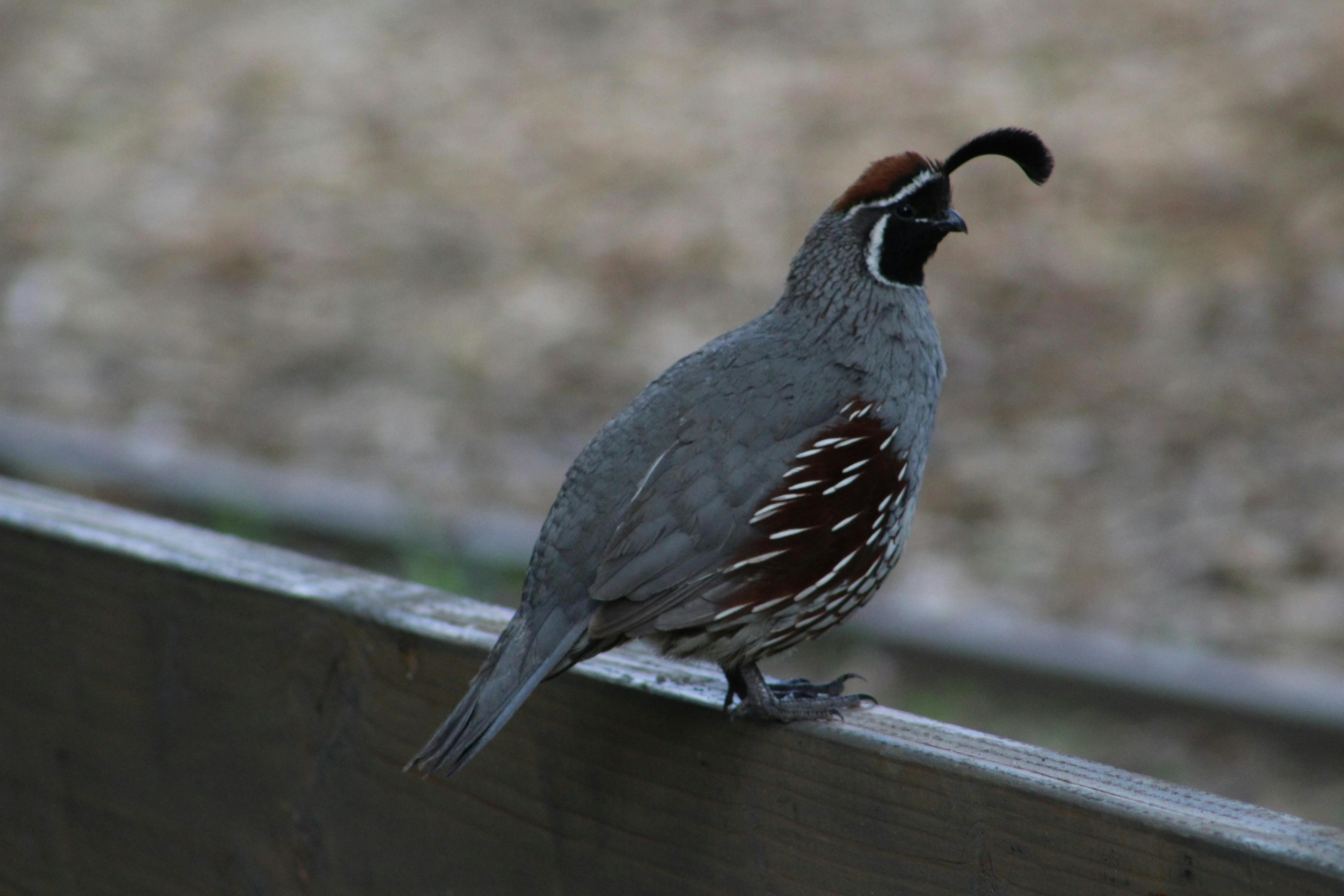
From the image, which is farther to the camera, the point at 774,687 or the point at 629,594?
the point at 774,687

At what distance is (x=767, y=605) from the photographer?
2465 mm

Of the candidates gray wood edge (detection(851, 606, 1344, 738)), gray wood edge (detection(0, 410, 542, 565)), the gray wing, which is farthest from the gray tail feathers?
gray wood edge (detection(0, 410, 542, 565))

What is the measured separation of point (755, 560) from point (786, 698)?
0.22 m

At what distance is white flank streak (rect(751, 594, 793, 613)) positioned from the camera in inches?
96.7

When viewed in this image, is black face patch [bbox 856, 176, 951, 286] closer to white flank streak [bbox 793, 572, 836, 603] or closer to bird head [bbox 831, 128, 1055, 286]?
bird head [bbox 831, 128, 1055, 286]

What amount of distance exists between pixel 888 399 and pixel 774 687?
0.53m

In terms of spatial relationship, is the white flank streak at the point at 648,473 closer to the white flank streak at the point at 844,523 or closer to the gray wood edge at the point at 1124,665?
the white flank streak at the point at 844,523

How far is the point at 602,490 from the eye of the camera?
2.38m

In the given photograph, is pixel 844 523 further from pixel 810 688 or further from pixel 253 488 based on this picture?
pixel 253 488

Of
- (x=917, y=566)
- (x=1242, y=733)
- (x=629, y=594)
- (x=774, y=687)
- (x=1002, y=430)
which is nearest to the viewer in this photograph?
(x=629, y=594)

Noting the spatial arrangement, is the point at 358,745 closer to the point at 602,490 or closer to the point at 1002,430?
the point at 602,490

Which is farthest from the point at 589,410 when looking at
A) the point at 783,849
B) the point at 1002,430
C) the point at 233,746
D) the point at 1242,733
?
the point at 783,849

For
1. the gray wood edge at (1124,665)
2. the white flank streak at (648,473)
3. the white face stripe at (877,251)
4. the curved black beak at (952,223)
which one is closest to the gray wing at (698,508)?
the white flank streak at (648,473)

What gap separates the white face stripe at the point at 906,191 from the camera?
9.23ft
